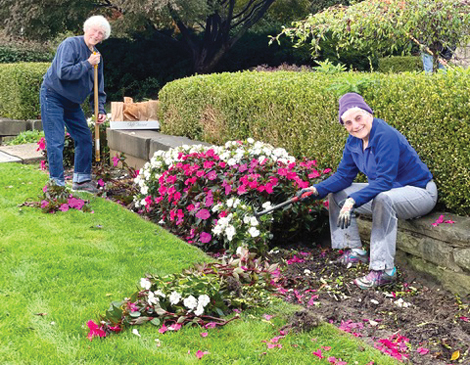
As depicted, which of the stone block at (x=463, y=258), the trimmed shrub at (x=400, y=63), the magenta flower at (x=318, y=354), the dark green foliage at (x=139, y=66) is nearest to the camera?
the magenta flower at (x=318, y=354)

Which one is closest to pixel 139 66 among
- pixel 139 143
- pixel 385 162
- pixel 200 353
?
pixel 139 143

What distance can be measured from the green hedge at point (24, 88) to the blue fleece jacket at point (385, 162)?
7.91 meters

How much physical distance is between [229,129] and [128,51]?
14111 mm

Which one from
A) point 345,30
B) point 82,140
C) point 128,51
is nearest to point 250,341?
point 82,140

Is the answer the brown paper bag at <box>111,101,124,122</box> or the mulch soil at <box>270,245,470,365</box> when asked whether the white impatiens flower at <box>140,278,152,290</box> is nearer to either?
the mulch soil at <box>270,245,470,365</box>

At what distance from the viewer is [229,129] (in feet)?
19.4

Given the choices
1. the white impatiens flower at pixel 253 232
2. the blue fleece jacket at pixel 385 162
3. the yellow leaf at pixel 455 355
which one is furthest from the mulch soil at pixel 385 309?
the blue fleece jacket at pixel 385 162

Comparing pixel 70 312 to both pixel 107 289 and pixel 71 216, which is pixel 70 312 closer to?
pixel 107 289

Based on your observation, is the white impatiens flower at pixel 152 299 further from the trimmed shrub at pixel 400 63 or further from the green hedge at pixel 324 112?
the trimmed shrub at pixel 400 63

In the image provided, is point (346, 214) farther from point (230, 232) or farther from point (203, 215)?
point (203, 215)

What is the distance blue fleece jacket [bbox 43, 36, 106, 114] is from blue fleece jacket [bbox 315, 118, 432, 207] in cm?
279

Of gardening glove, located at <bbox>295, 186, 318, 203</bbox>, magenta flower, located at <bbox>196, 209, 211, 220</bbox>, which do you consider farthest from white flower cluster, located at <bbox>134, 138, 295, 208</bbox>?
gardening glove, located at <bbox>295, 186, 318, 203</bbox>

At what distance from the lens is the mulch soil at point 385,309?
2857 mm

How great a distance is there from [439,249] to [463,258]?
0.58ft
